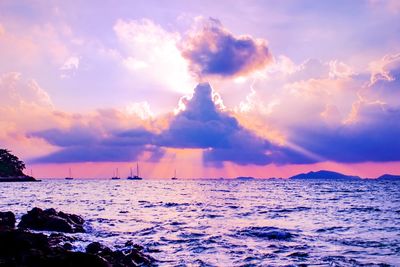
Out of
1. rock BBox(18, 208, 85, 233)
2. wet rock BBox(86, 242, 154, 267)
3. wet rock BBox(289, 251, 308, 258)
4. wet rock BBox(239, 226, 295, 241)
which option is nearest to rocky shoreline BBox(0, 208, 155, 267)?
wet rock BBox(86, 242, 154, 267)

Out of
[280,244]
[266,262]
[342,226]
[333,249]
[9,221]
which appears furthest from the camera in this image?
[342,226]

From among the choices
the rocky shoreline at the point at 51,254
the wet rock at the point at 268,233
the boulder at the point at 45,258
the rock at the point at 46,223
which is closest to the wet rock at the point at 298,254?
the wet rock at the point at 268,233

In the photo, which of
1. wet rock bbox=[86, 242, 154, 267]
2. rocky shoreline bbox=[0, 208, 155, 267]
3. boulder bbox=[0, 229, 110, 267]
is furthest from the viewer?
wet rock bbox=[86, 242, 154, 267]

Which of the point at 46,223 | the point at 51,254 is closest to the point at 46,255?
the point at 51,254

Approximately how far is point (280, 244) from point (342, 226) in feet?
46.7

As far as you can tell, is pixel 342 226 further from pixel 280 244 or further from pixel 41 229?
pixel 41 229

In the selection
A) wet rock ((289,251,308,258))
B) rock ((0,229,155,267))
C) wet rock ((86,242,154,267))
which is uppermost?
rock ((0,229,155,267))

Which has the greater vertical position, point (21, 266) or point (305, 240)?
→ point (21, 266)

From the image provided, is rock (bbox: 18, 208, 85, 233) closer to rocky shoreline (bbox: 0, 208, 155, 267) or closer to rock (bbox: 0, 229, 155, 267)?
rocky shoreline (bbox: 0, 208, 155, 267)

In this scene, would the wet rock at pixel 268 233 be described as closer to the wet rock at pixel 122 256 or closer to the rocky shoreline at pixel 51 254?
the rocky shoreline at pixel 51 254

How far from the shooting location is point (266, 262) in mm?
23516

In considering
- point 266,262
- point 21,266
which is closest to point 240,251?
Result: point 266,262

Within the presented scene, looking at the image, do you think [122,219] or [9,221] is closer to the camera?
[9,221]

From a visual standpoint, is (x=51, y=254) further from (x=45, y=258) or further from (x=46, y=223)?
(x=46, y=223)
